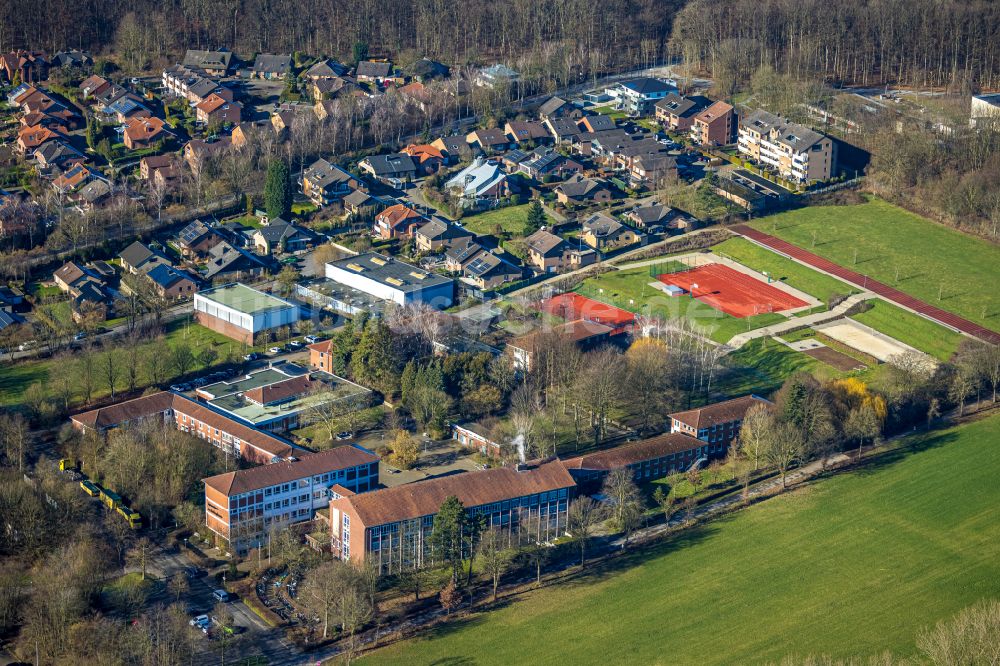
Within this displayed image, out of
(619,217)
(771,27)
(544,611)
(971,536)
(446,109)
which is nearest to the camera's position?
(544,611)

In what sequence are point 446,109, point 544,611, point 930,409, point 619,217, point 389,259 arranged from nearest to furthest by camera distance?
1. point 544,611
2. point 930,409
3. point 389,259
4. point 619,217
5. point 446,109

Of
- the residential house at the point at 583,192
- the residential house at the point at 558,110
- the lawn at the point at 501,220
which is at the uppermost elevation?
the residential house at the point at 558,110

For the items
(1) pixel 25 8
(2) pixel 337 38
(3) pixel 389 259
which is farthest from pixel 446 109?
(1) pixel 25 8

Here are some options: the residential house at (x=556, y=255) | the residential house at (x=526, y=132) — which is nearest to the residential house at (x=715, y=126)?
the residential house at (x=526, y=132)

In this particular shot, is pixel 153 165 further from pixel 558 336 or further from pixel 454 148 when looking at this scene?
pixel 558 336

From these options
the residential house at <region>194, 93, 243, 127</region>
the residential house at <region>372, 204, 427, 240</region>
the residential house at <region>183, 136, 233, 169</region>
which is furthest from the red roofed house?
the residential house at <region>194, 93, 243, 127</region>

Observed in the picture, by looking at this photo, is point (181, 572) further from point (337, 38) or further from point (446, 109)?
point (337, 38)

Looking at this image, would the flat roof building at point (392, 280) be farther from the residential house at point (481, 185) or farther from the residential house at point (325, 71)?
the residential house at point (325, 71)
